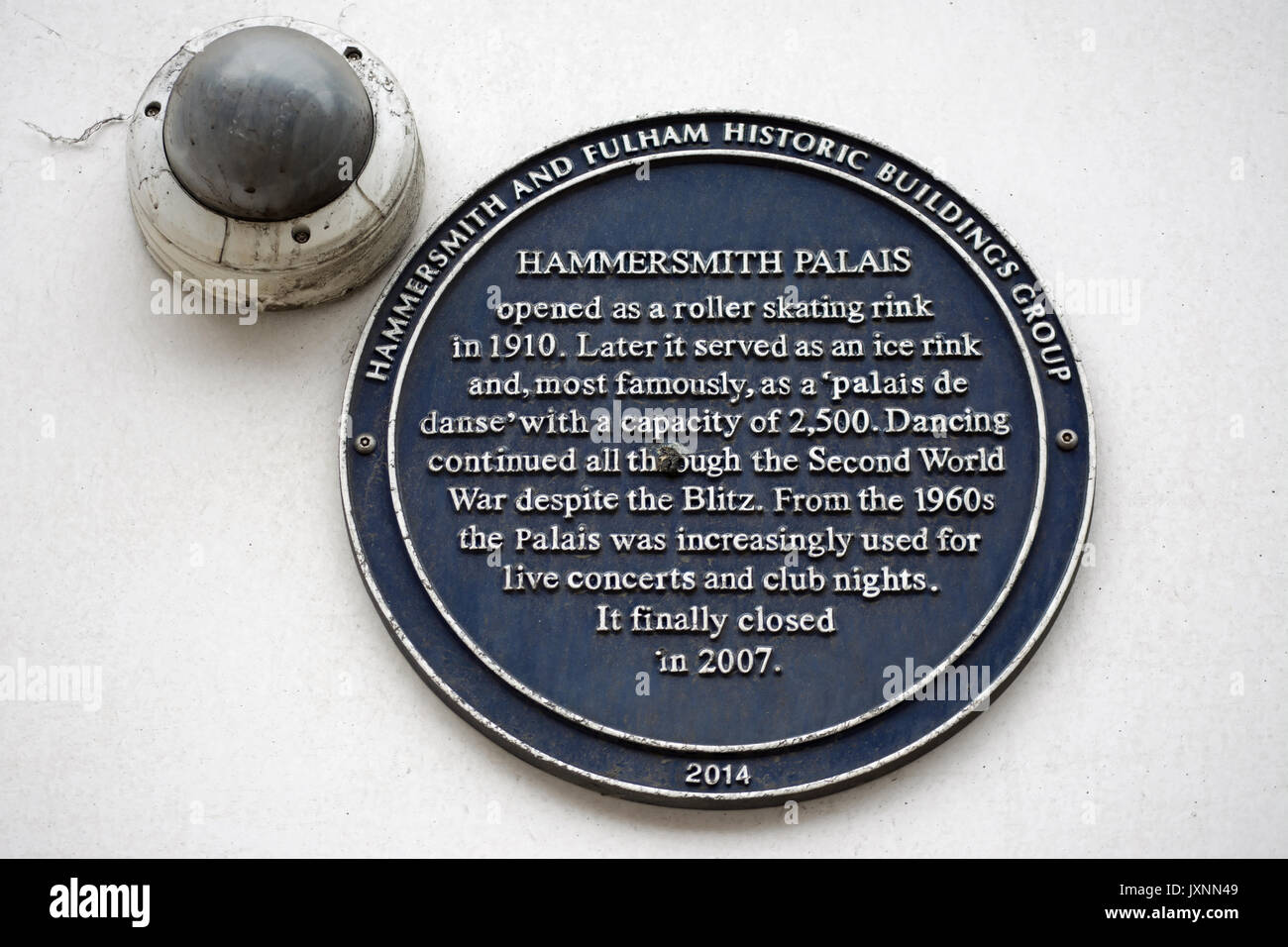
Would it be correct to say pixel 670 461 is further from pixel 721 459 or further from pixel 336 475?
pixel 336 475

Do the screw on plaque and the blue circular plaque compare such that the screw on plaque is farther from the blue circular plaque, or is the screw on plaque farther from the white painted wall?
the white painted wall

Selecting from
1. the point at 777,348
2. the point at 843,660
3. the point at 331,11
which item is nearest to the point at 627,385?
the point at 777,348

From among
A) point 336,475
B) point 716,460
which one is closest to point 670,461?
point 716,460

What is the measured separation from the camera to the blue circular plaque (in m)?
4.20

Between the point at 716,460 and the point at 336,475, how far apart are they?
3.76 ft

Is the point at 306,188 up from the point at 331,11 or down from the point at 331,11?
down

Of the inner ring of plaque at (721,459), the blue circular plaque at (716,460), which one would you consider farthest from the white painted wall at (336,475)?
the inner ring of plaque at (721,459)

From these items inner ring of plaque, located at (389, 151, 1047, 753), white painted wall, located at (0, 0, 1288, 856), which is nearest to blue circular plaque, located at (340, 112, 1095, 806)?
inner ring of plaque, located at (389, 151, 1047, 753)

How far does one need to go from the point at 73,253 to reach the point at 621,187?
1.74 m

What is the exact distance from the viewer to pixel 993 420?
4.43 metres

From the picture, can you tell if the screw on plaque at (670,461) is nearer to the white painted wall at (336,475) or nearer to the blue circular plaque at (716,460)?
the blue circular plaque at (716,460)

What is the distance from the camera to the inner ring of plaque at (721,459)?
13.9 ft

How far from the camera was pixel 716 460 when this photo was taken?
174 inches

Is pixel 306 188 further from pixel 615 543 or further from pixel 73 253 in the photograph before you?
pixel 615 543
